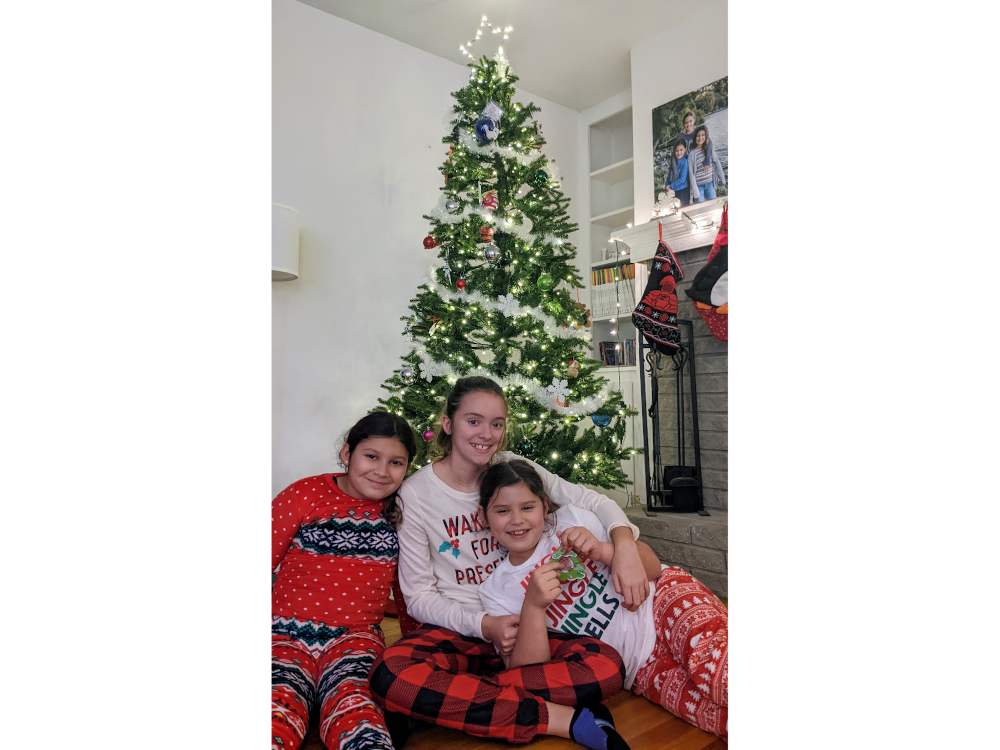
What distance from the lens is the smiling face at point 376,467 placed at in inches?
60.8

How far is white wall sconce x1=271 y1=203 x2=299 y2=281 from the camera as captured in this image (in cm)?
259

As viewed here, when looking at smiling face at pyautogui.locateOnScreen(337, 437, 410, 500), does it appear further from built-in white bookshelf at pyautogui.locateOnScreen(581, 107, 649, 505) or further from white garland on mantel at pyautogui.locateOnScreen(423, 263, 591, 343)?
built-in white bookshelf at pyautogui.locateOnScreen(581, 107, 649, 505)

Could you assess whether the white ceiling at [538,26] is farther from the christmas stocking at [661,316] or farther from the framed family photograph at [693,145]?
the christmas stocking at [661,316]

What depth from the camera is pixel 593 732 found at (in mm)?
1217

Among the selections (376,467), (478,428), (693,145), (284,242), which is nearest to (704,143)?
(693,145)

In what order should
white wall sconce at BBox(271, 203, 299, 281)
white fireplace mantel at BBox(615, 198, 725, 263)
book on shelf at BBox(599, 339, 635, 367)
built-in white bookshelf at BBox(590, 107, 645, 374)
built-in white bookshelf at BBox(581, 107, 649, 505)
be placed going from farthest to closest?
built-in white bookshelf at BBox(590, 107, 645, 374) < book on shelf at BBox(599, 339, 635, 367) < built-in white bookshelf at BBox(581, 107, 649, 505) < white fireplace mantel at BBox(615, 198, 725, 263) < white wall sconce at BBox(271, 203, 299, 281)

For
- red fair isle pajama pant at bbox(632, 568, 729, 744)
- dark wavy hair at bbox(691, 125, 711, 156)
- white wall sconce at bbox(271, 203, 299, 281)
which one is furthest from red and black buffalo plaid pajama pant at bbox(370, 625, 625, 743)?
dark wavy hair at bbox(691, 125, 711, 156)

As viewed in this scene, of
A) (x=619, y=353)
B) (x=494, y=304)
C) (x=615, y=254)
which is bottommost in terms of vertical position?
(x=619, y=353)

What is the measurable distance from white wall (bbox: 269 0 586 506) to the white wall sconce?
339mm

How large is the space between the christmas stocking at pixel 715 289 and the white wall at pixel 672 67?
0.60 metres

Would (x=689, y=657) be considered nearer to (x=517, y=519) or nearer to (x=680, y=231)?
(x=517, y=519)

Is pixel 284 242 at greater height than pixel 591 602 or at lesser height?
greater

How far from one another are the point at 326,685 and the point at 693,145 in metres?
3.13
